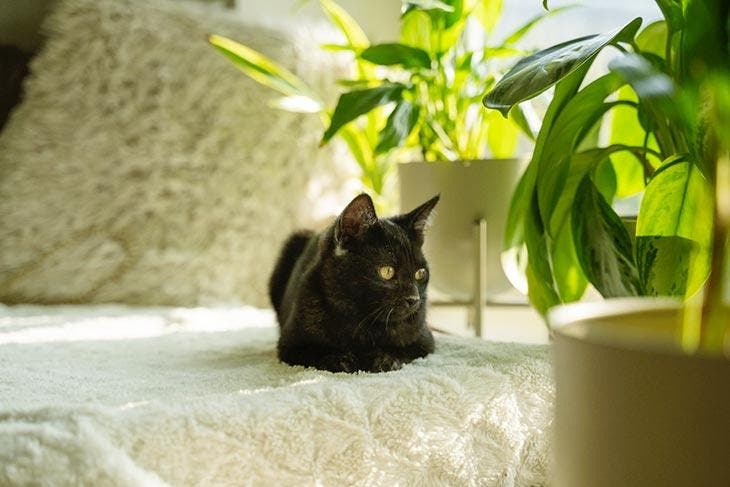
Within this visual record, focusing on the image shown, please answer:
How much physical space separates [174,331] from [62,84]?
59 centimetres

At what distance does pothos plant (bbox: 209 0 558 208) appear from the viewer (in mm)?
1306

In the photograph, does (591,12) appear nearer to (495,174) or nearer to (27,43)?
(495,174)

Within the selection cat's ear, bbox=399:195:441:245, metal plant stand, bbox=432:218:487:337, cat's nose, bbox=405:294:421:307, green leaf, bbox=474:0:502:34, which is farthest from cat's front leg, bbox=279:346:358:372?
green leaf, bbox=474:0:502:34

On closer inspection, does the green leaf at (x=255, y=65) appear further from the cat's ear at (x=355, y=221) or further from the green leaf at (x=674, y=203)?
the green leaf at (x=674, y=203)

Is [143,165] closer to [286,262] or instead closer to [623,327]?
[286,262]

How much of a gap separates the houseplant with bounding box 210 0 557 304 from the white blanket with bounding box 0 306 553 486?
0.98 feet

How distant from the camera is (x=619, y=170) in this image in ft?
4.27

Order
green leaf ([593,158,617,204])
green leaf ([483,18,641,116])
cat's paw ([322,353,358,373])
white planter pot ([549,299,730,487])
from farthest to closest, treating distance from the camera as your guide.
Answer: green leaf ([593,158,617,204]) < cat's paw ([322,353,358,373]) < green leaf ([483,18,641,116]) < white planter pot ([549,299,730,487])

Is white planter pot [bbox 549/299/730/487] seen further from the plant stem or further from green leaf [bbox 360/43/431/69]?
green leaf [bbox 360/43/431/69]

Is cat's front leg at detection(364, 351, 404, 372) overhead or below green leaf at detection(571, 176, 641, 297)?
below

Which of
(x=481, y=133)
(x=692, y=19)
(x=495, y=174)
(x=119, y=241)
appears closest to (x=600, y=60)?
(x=481, y=133)

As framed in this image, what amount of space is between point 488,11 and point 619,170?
0.42 metres

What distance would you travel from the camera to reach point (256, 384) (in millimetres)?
918

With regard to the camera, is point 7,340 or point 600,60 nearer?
point 7,340
